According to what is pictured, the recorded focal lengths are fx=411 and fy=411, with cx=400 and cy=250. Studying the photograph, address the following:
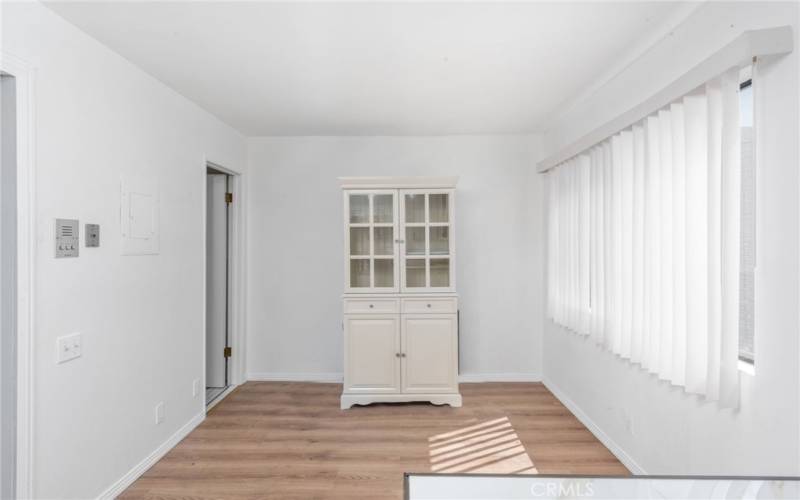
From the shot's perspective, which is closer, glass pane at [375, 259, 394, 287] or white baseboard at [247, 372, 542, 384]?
glass pane at [375, 259, 394, 287]

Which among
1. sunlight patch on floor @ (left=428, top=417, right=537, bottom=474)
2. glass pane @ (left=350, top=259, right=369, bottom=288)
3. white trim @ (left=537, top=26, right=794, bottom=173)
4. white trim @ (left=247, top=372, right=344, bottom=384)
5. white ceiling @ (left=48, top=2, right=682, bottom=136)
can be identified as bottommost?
sunlight patch on floor @ (left=428, top=417, right=537, bottom=474)

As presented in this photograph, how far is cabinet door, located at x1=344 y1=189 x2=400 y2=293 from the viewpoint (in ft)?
12.1

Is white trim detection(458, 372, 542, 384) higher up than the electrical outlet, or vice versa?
the electrical outlet

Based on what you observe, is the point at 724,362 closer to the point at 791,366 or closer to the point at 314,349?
the point at 791,366

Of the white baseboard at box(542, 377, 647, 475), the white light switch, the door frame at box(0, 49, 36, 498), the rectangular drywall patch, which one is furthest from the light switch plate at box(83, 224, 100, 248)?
the white baseboard at box(542, 377, 647, 475)

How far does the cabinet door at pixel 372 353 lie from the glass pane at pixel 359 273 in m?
0.28

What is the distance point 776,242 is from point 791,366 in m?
0.43

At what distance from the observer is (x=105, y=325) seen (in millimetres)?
2246

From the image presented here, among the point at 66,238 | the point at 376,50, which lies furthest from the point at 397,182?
the point at 66,238

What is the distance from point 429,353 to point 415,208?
4.24ft

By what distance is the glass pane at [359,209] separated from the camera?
370cm

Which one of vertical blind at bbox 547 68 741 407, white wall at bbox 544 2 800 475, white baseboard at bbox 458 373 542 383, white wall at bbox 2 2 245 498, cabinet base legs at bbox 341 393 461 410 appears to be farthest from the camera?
white baseboard at bbox 458 373 542 383

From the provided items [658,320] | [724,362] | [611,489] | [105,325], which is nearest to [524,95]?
[658,320]

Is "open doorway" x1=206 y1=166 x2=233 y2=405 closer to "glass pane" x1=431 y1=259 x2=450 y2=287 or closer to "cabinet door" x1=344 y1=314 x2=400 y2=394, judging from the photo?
"cabinet door" x1=344 y1=314 x2=400 y2=394
